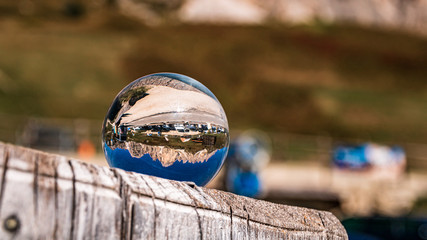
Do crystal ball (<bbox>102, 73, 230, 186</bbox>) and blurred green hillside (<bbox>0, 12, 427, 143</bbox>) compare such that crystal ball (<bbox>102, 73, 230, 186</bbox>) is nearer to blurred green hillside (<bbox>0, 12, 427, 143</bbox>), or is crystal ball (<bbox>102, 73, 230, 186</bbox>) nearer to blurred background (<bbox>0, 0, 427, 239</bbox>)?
blurred background (<bbox>0, 0, 427, 239</bbox>)

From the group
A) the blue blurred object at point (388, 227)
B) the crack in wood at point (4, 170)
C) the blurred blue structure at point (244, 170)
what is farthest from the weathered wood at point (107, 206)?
the blurred blue structure at point (244, 170)

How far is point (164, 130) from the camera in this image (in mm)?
2039

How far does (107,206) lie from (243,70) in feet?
149

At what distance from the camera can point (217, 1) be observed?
200ft

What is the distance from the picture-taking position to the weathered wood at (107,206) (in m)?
0.99

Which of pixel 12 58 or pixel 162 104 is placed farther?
pixel 12 58

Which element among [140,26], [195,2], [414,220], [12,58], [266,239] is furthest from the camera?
[195,2]

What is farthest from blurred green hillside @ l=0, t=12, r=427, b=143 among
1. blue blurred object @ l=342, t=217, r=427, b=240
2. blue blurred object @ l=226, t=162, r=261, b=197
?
blue blurred object @ l=342, t=217, r=427, b=240

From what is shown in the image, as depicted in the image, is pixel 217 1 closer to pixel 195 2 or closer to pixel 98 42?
pixel 195 2

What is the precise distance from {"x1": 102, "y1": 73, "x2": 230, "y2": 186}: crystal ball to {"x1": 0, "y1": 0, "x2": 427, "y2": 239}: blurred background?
43.1 feet

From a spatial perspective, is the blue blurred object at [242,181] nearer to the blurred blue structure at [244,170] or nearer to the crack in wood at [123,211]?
the blurred blue structure at [244,170]

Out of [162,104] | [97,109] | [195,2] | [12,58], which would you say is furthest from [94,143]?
[195,2]

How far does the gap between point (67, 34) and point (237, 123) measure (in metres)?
16.3

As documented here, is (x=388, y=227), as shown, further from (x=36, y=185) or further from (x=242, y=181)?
(x=36, y=185)
